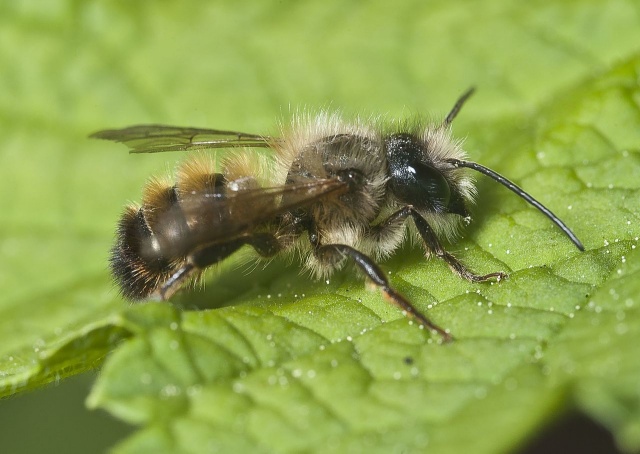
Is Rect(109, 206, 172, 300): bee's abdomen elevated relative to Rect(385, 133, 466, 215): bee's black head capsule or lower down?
lower down

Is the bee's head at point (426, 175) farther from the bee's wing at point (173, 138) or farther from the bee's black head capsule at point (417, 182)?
the bee's wing at point (173, 138)

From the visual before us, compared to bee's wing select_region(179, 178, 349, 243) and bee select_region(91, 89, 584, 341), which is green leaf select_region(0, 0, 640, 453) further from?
bee's wing select_region(179, 178, 349, 243)

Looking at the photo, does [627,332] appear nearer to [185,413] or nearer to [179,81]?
[185,413]

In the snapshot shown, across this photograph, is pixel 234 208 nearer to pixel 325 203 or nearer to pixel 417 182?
pixel 325 203

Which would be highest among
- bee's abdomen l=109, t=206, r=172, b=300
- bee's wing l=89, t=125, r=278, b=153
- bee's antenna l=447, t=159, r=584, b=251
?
bee's wing l=89, t=125, r=278, b=153

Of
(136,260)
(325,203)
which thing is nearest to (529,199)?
(325,203)

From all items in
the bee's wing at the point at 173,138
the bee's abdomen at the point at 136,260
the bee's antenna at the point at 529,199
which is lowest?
the bee's abdomen at the point at 136,260

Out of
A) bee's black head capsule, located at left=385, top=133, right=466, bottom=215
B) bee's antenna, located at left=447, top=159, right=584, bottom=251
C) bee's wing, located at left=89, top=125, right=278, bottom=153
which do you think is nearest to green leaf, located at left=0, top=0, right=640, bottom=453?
bee's antenna, located at left=447, top=159, right=584, bottom=251

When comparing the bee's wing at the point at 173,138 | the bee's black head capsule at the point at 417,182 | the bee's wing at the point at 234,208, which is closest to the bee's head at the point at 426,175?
the bee's black head capsule at the point at 417,182
